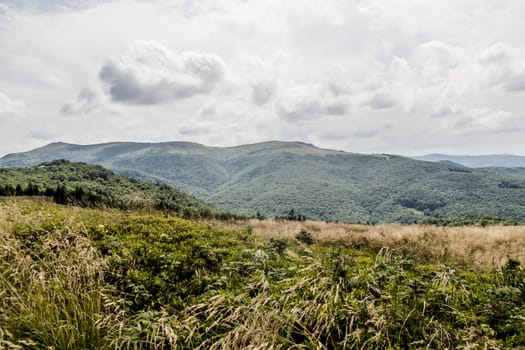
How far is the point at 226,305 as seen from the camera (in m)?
3.89

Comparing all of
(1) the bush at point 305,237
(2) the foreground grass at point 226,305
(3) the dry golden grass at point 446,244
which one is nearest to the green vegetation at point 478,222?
(3) the dry golden grass at point 446,244

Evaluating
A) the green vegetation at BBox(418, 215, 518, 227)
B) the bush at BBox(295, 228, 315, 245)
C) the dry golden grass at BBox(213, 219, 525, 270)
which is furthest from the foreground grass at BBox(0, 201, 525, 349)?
the green vegetation at BBox(418, 215, 518, 227)

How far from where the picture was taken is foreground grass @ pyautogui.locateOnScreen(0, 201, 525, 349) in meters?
3.36

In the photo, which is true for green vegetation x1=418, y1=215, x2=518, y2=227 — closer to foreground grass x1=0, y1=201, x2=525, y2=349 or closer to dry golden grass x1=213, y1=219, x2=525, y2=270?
dry golden grass x1=213, y1=219, x2=525, y2=270

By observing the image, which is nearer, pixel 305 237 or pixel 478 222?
pixel 305 237

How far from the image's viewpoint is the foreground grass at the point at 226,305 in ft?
11.0

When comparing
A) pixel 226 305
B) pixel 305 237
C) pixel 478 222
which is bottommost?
pixel 478 222

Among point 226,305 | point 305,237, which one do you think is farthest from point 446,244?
point 226,305

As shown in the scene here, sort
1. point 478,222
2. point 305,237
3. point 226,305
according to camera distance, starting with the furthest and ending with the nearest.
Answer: point 478,222 < point 305,237 < point 226,305

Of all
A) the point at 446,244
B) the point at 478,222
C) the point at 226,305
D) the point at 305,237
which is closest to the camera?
the point at 226,305

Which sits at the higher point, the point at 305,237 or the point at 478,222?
the point at 305,237

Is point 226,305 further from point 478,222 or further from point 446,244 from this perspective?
point 478,222

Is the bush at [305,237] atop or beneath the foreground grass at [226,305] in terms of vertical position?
beneath

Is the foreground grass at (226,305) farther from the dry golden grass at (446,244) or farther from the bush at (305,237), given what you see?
the bush at (305,237)
